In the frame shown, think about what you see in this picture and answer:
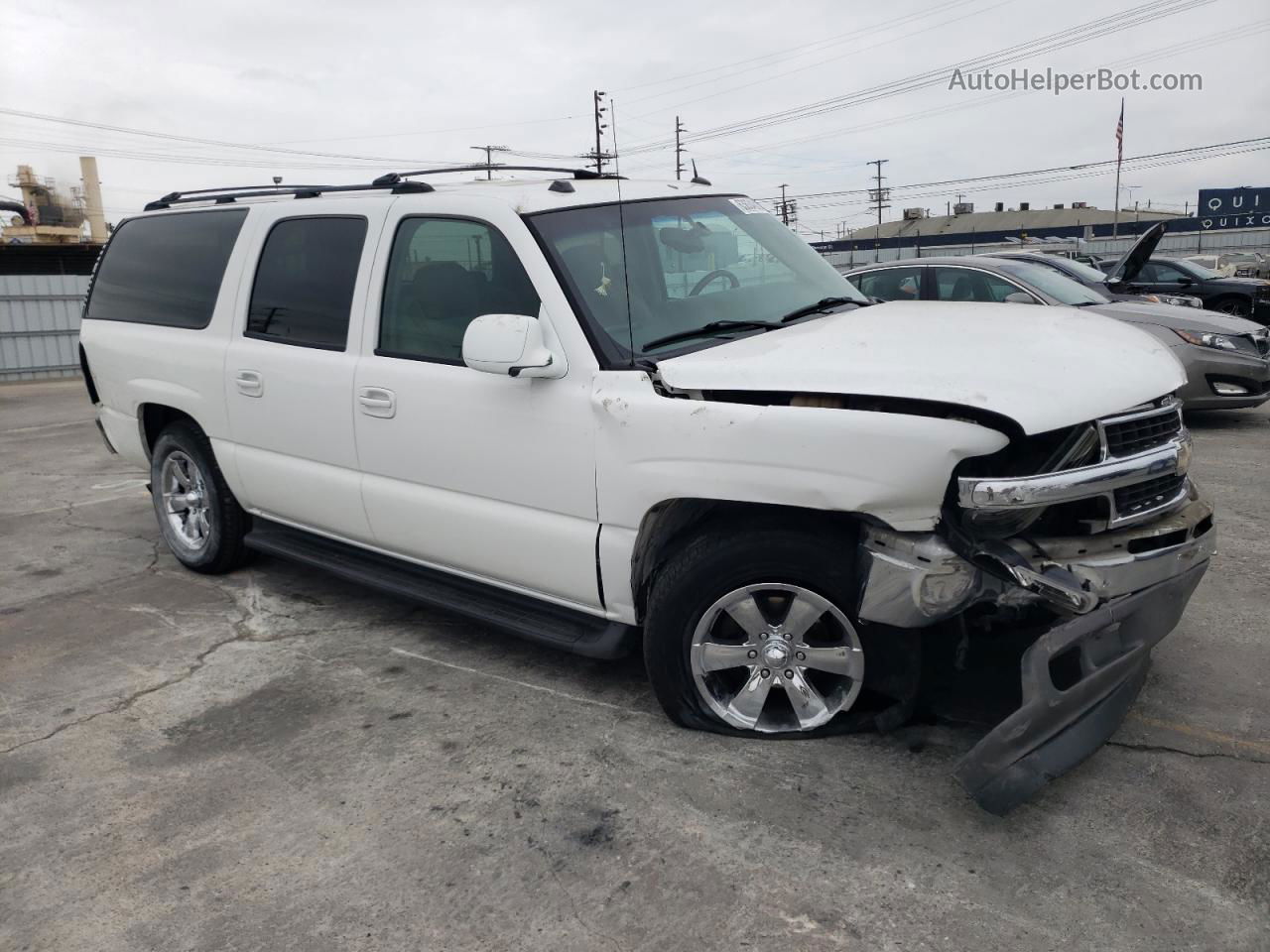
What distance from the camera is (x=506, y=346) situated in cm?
325

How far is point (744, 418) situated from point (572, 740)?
1.30 metres

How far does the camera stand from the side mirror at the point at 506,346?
128 inches

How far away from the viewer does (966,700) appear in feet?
11.6

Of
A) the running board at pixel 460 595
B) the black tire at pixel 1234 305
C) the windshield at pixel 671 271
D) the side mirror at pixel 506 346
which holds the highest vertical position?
the windshield at pixel 671 271

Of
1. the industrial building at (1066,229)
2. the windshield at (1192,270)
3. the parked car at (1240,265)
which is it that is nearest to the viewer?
the windshield at (1192,270)

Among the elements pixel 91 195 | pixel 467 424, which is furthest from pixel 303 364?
pixel 91 195

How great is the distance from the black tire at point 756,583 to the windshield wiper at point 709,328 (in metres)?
0.69

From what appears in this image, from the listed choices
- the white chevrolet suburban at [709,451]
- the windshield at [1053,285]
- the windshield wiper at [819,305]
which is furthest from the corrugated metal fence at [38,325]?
the windshield wiper at [819,305]

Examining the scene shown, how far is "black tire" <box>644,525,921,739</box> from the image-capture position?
3.02m

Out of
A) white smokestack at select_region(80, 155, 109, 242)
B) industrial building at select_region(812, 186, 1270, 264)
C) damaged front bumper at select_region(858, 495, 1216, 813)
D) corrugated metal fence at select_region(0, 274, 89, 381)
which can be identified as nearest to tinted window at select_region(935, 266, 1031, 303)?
damaged front bumper at select_region(858, 495, 1216, 813)

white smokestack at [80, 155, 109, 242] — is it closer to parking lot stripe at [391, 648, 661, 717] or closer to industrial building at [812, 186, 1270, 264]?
industrial building at [812, 186, 1270, 264]

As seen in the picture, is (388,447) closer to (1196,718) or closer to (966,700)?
(966,700)

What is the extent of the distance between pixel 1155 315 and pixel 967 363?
6.88m

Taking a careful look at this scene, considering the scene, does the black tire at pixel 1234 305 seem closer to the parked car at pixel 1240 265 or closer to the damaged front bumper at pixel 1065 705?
the parked car at pixel 1240 265
